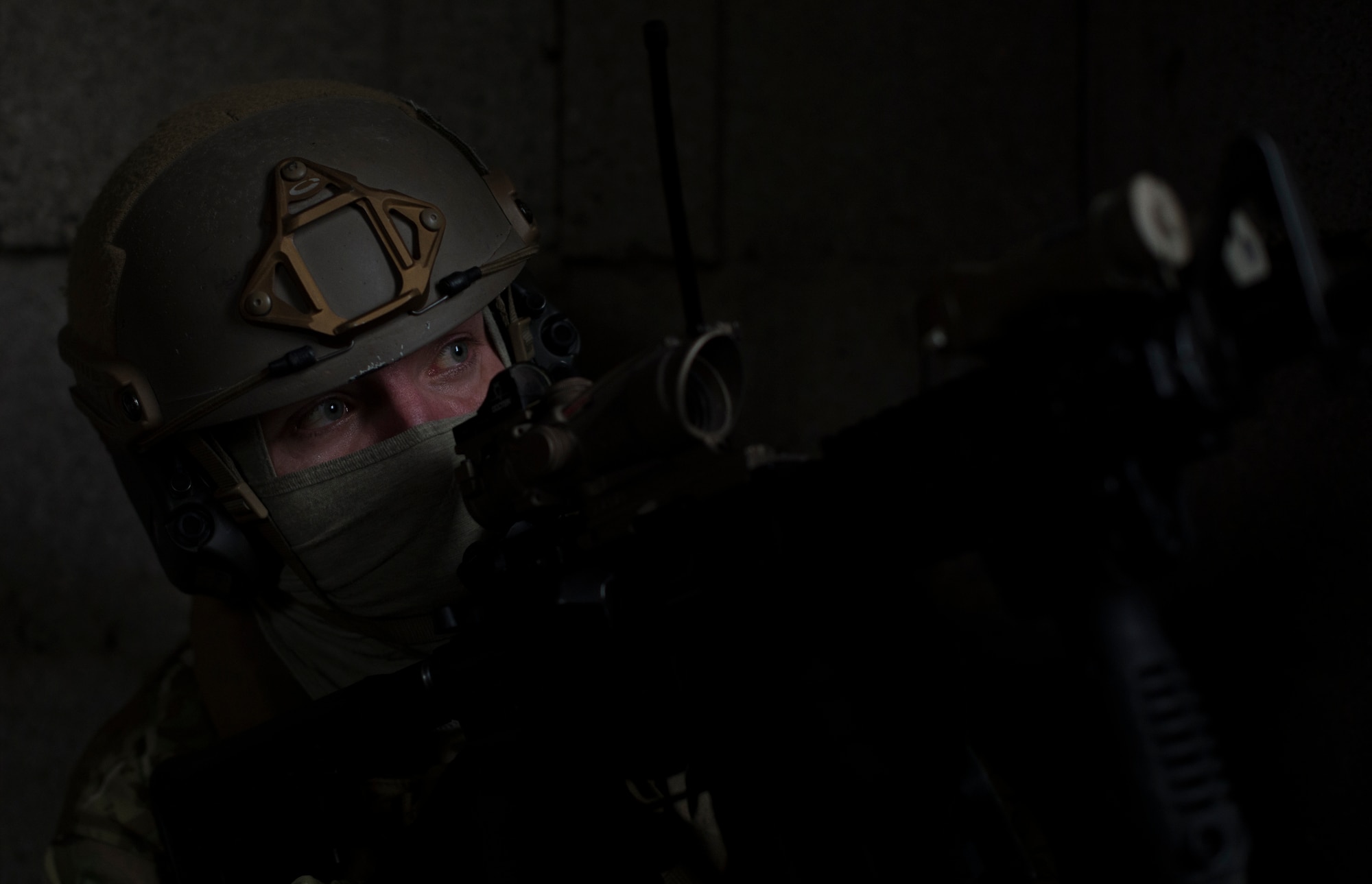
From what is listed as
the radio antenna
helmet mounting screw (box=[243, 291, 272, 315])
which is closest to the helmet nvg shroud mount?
helmet mounting screw (box=[243, 291, 272, 315])

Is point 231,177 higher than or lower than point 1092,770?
higher

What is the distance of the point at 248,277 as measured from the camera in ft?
4.53

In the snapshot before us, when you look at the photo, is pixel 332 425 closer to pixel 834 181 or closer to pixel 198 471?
pixel 198 471

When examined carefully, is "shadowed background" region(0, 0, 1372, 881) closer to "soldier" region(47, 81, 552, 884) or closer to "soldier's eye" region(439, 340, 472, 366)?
"soldier" region(47, 81, 552, 884)

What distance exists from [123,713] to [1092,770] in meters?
1.59

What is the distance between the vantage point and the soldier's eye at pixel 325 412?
143 centimetres

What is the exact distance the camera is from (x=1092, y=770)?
0.79 meters

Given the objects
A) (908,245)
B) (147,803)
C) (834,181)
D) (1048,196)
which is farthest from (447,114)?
(147,803)

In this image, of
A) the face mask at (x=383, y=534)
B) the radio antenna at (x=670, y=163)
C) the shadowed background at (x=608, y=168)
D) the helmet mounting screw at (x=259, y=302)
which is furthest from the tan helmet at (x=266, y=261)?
the shadowed background at (x=608, y=168)

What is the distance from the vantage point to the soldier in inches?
54.4

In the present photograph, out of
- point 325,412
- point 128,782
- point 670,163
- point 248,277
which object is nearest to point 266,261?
point 248,277

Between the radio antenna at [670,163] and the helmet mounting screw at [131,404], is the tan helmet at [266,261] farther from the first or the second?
the radio antenna at [670,163]

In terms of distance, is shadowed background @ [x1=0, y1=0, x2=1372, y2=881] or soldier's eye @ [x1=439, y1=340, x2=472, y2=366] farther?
shadowed background @ [x1=0, y1=0, x2=1372, y2=881]

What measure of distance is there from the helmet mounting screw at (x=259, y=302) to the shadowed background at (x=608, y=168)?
2.96ft
